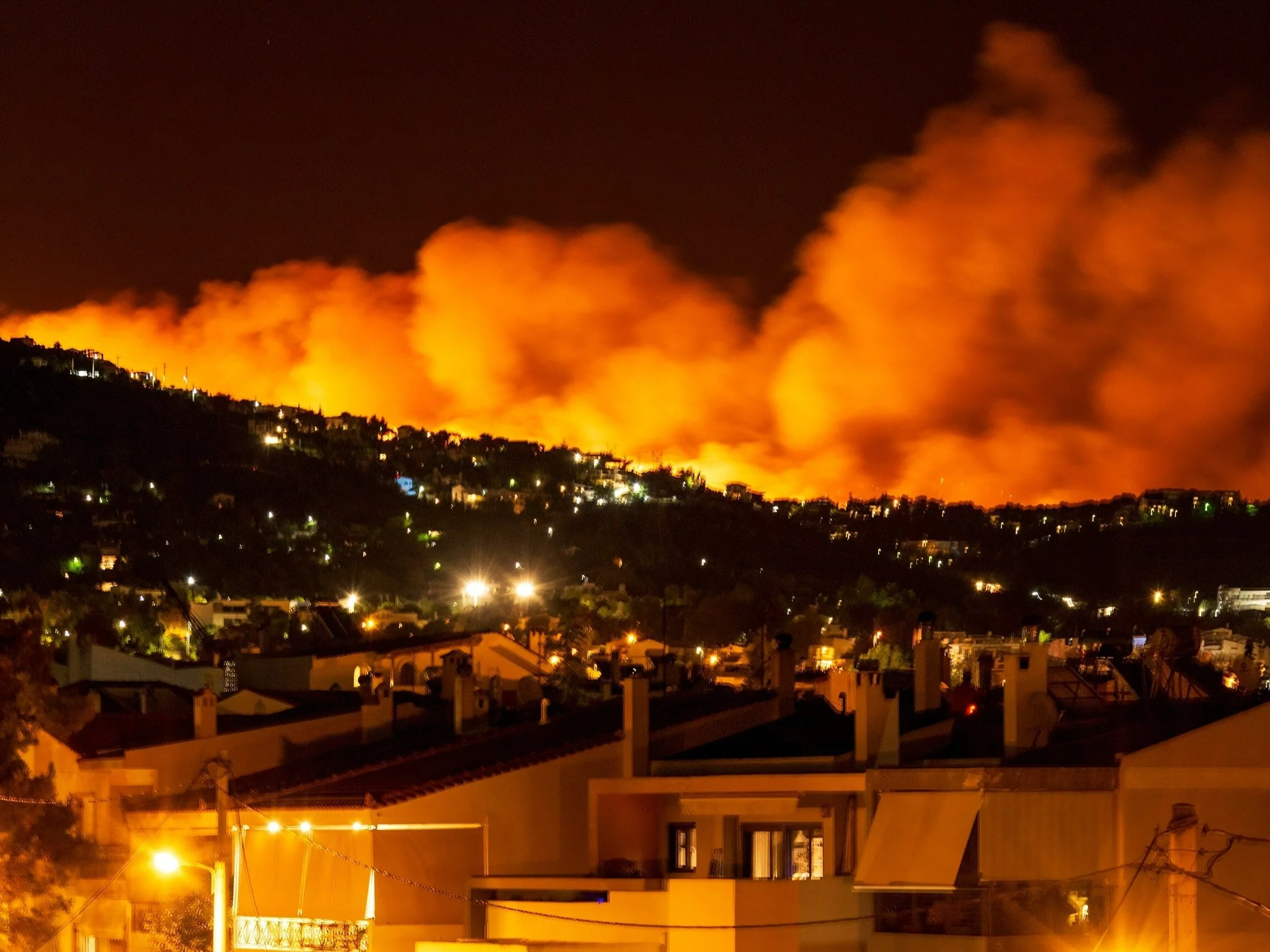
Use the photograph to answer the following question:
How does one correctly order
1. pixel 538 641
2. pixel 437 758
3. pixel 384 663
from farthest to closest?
pixel 538 641 → pixel 384 663 → pixel 437 758

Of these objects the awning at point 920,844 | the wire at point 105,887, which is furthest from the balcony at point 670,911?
the wire at point 105,887

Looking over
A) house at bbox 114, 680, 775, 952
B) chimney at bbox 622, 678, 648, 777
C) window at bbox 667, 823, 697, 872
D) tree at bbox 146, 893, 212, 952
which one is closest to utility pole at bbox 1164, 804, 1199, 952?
house at bbox 114, 680, 775, 952

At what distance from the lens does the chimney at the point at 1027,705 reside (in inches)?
1117

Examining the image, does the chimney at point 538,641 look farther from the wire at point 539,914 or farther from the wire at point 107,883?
the wire at point 539,914

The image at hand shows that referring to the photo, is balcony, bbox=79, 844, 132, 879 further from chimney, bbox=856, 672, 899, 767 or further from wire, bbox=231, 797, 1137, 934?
chimney, bbox=856, 672, 899, 767

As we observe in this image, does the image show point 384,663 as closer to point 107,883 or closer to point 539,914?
point 107,883

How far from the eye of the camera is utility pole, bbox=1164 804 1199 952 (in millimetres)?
17703

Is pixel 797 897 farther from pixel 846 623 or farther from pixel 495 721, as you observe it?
pixel 846 623

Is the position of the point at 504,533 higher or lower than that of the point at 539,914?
higher

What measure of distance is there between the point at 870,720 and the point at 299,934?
870 cm

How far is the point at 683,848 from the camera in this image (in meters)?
30.5

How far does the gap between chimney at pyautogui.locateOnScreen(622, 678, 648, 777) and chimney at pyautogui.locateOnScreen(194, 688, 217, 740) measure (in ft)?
32.1

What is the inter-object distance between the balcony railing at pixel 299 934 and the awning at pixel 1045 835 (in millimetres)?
8823

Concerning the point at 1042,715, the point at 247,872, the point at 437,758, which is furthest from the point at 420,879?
the point at 1042,715
